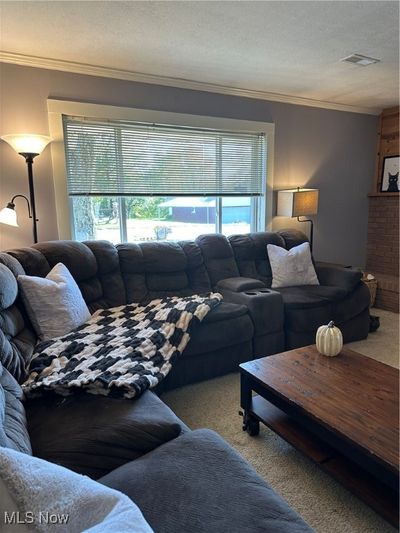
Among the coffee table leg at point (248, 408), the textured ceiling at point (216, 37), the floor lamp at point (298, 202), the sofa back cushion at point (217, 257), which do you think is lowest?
the coffee table leg at point (248, 408)

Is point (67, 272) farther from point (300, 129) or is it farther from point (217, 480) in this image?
point (300, 129)

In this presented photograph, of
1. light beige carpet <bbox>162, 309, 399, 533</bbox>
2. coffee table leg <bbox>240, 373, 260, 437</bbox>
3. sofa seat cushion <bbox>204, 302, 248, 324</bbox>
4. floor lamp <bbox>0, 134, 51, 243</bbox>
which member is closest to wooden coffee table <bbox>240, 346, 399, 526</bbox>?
coffee table leg <bbox>240, 373, 260, 437</bbox>

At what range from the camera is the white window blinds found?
3057mm

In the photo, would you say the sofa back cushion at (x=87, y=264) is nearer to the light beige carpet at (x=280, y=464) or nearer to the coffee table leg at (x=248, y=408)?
the light beige carpet at (x=280, y=464)

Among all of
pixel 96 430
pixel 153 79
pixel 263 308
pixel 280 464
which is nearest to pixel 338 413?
pixel 280 464

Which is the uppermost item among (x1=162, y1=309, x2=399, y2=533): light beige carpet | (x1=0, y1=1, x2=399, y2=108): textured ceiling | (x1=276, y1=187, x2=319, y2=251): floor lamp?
(x1=0, y1=1, x2=399, y2=108): textured ceiling

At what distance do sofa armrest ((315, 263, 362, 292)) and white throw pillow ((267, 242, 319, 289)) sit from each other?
0.31 feet

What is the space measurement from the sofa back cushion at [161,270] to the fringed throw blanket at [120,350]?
219 millimetres

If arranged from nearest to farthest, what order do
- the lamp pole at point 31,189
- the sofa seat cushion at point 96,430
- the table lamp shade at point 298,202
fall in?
the sofa seat cushion at point 96,430
the lamp pole at point 31,189
the table lamp shade at point 298,202

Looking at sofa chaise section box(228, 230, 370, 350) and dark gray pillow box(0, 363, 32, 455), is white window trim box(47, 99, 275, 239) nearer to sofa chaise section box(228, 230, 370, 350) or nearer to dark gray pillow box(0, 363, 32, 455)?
sofa chaise section box(228, 230, 370, 350)

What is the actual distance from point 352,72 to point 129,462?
3.51 m

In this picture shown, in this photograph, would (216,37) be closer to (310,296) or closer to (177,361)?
(310,296)

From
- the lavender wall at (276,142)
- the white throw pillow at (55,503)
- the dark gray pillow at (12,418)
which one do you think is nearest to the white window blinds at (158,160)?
the lavender wall at (276,142)

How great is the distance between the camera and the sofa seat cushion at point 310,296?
9.23 feet
